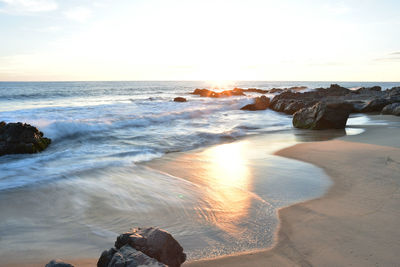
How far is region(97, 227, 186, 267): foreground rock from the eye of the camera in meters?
1.83

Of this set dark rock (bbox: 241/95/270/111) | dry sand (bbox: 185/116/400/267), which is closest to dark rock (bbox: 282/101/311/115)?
dark rock (bbox: 241/95/270/111)

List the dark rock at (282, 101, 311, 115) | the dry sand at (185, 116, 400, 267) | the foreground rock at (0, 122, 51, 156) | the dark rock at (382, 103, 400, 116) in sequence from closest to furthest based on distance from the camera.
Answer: the dry sand at (185, 116, 400, 267) < the foreground rock at (0, 122, 51, 156) < the dark rock at (382, 103, 400, 116) < the dark rock at (282, 101, 311, 115)

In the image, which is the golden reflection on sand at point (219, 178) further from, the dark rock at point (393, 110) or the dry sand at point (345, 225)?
the dark rock at point (393, 110)

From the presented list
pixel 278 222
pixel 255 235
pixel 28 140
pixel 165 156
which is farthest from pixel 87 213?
pixel 28 140

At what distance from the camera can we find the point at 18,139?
7.75 metres

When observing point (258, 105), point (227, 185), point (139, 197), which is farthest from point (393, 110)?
point (139, 197)

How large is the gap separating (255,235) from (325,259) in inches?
29.9

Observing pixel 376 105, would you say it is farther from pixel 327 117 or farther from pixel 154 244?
pixel 154 244

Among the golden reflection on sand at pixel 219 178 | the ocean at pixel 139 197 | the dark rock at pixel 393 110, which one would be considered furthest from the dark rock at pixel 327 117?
the dark rock at pixel 393 110

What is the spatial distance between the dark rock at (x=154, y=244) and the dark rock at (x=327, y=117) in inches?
409

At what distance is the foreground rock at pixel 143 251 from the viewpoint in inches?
72.2

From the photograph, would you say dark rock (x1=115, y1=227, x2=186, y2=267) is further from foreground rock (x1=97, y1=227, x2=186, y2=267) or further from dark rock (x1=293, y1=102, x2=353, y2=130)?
dark rock (x1=293, y1=102, x2=353, y2=130)

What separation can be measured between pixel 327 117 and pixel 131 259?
10.9 meters

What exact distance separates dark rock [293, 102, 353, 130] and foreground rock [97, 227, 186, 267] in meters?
10.4
